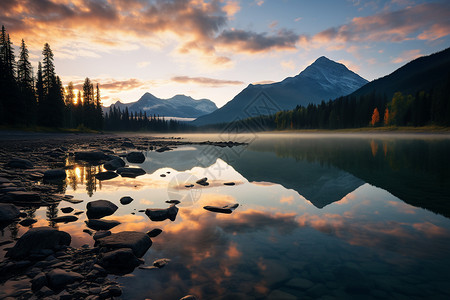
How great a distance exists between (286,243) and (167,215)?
419cm

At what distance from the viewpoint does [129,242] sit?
17.8ft

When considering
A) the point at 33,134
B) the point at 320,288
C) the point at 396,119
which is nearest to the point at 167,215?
the point at 320,288

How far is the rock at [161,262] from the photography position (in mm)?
4912

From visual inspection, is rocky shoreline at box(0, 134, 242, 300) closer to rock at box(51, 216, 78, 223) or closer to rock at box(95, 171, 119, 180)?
rock at box(51, 216, 78, 223)

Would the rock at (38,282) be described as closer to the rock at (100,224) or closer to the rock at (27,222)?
the rock at (100,224)

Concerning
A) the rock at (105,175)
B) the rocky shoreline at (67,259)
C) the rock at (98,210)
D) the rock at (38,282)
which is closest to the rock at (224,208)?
the rocky shoreline at (67,259)

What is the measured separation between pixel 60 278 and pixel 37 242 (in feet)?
6.06

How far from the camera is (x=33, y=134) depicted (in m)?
56.8

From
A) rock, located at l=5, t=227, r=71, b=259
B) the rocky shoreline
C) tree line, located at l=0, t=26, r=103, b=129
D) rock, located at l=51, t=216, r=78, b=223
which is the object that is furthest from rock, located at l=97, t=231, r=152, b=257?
tree line, located at l=0, t=26, r=103, b=129

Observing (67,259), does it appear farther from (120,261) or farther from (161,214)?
(161,214)

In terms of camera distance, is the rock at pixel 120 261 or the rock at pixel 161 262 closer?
the rock at pixel 120 261

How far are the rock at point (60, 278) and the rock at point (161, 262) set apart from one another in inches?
55.1

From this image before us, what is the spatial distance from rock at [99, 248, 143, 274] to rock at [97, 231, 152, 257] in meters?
0.29

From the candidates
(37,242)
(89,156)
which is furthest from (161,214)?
(89,156)
